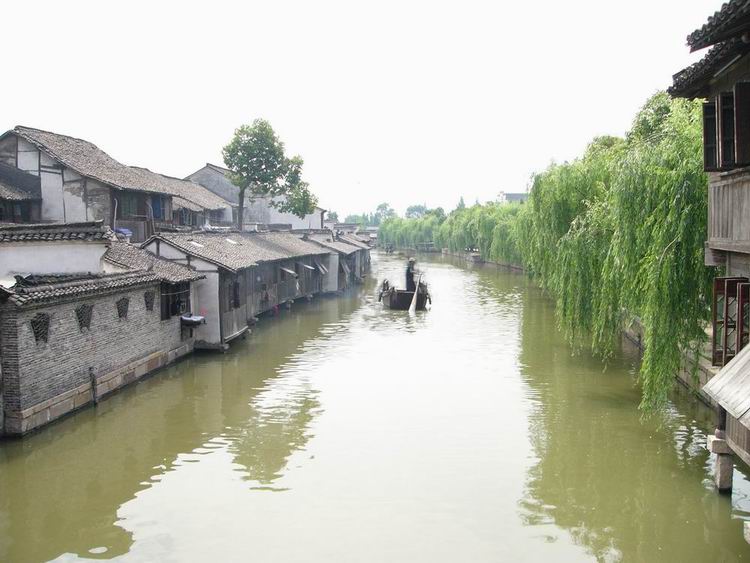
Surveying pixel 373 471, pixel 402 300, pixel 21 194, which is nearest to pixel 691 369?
pixel 373 471

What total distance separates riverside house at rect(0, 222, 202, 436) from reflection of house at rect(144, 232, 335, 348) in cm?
77

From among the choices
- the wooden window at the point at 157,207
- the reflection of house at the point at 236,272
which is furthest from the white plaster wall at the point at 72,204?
the reflection of house at the point at 236,272

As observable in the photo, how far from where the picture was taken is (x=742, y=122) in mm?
9602

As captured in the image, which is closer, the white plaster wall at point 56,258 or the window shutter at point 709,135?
the window shutter at point 709,135

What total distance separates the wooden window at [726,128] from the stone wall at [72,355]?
1274 centimetres

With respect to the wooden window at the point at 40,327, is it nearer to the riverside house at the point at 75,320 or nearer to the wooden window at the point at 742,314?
the riverside house at the point at 75,320

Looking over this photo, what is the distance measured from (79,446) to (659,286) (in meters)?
11.8

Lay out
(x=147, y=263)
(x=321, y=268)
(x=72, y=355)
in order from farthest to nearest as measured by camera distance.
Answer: (x=321, y=268)
(x=147, y=263)
(x=72, y=355)

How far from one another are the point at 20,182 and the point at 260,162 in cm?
1924

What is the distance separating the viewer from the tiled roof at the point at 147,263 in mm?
19891

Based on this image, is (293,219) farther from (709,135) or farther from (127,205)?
(709,135)

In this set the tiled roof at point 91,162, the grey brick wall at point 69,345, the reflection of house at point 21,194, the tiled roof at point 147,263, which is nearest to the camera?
the grey brick wall at point 69,345

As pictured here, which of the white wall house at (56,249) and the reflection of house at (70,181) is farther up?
the reflection of house at (70,181)

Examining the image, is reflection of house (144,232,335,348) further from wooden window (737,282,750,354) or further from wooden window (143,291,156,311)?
wooden window (737,282,750,354)
